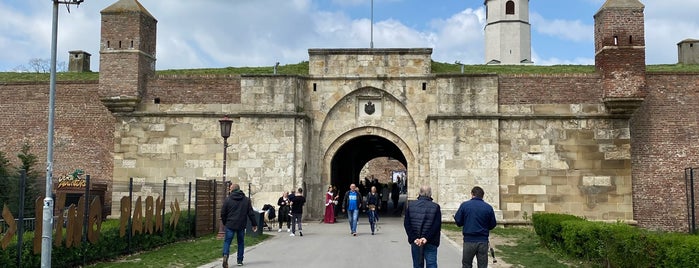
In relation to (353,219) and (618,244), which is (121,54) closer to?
(353,219)

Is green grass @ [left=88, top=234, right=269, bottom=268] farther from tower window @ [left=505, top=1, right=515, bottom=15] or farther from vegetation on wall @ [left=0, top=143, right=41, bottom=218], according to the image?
tower window @ [left=505, top=1, right=515, bottom=15]

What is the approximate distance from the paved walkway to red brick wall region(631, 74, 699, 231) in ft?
25.2

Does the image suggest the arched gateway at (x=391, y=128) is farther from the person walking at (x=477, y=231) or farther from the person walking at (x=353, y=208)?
the person walking at (x=477, y=231)

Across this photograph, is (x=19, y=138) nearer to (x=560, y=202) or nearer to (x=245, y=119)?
(x=245, y=119)

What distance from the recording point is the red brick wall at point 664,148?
823 inches

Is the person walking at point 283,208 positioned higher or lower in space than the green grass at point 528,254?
higher

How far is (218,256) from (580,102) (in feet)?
43.1

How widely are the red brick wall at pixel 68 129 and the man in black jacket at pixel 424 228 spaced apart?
16.2m

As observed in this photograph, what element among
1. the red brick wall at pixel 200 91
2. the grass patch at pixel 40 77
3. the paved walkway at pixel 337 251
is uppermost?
the grass patch at pixel 40 77

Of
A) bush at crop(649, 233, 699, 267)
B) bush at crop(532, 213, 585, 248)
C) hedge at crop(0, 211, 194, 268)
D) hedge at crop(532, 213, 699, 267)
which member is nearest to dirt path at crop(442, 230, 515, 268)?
bush at crop(532, 213, 585, 248)

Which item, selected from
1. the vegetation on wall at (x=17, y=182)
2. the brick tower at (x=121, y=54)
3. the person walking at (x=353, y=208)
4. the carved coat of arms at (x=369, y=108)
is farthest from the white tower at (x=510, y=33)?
the vegetation on wall at (x=17, y=182)

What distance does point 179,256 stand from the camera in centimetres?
1292

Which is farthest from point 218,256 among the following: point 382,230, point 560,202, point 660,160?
point 660,160

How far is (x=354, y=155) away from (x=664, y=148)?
1545 cm
